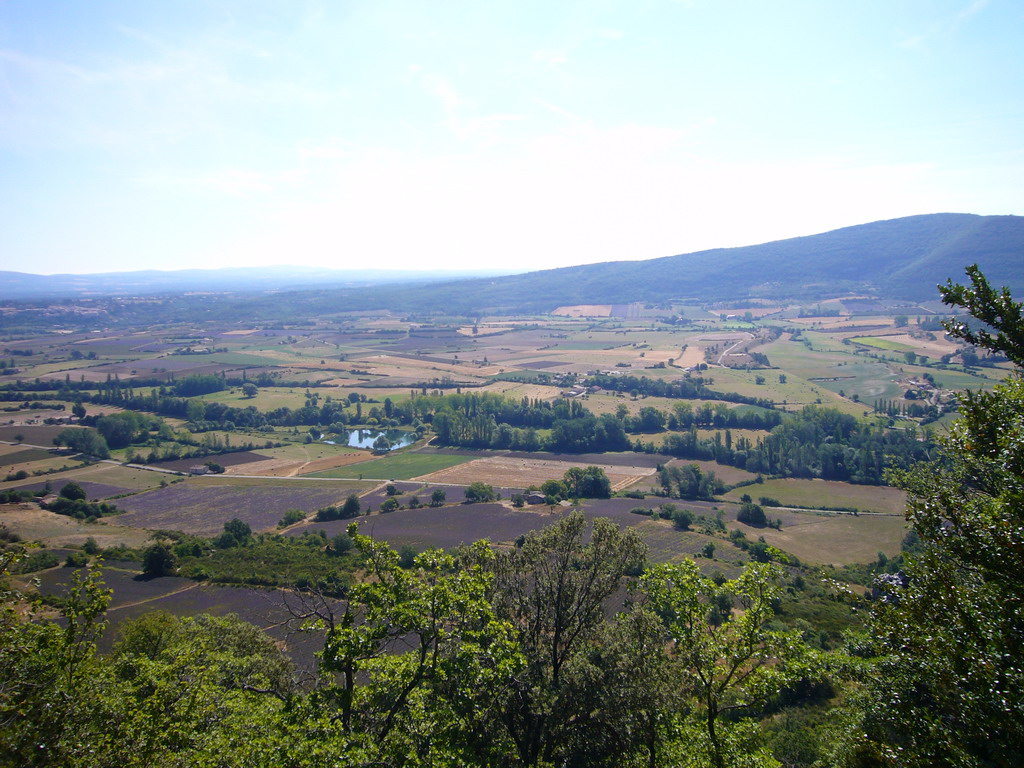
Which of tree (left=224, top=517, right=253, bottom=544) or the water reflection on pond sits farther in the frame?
the water reflection on pond

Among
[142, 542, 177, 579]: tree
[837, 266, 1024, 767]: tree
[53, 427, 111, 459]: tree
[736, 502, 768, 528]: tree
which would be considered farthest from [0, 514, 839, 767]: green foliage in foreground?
[53, 427, 111, 459]: tree

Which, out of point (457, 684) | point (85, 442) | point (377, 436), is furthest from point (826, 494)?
point (85, 442)

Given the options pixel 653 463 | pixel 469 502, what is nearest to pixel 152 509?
pixel 469 502

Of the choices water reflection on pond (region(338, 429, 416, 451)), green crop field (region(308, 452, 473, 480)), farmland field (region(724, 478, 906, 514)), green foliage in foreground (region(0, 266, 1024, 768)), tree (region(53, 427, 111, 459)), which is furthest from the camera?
water reflection on pond (region(338, 429, 416, 451))

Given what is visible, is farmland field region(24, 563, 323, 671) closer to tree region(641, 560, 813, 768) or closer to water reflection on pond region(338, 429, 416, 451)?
tree region(641, 560, 813, 768)

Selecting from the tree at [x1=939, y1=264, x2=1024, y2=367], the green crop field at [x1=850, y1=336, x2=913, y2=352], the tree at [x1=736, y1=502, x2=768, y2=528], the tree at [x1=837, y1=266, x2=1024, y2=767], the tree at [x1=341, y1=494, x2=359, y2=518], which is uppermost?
the tree at [x1=939, y1=264, x2=1024, y2=367]

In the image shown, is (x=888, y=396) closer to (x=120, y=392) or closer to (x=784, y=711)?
(x=784, y=711)

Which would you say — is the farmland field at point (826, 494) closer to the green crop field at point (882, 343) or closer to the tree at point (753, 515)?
the tree at point (753, 515)
